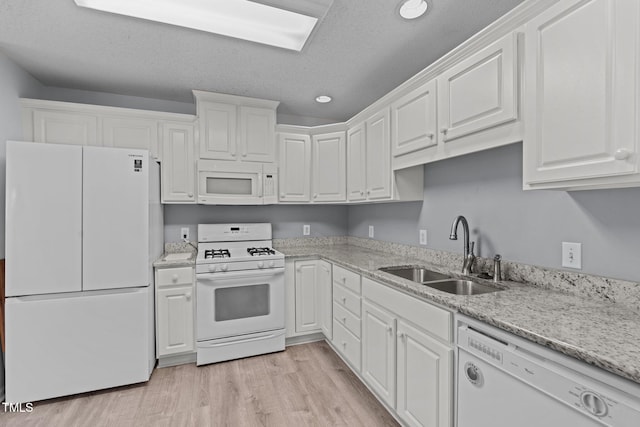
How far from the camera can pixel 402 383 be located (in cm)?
167

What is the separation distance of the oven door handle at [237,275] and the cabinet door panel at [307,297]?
0.25 meters

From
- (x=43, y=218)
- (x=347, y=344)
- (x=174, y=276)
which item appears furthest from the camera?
(x=174, y=276)

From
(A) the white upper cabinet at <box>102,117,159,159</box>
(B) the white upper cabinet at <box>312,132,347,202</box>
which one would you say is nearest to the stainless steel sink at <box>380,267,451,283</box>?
(B) the white upper cabinet at <box>312,132,347,202</box>

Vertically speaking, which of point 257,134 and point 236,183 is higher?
point 257,134

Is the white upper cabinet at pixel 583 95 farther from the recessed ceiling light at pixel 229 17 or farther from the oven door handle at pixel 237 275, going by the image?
the oven door handle at pixel 237 275

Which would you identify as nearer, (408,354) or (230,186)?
(408,354)

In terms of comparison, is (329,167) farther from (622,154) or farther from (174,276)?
(622,154)

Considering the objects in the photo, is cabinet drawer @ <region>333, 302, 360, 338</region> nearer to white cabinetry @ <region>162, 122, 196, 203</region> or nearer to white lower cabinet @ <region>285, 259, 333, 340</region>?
white lower cabinet @ <region>285, 259, 333, 340</region>

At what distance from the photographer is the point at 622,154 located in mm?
951

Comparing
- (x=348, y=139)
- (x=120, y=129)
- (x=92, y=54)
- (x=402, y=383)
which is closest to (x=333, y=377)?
(x=402, y=383)

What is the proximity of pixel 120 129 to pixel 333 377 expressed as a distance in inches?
113

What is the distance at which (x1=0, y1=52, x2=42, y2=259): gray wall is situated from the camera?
210 cm

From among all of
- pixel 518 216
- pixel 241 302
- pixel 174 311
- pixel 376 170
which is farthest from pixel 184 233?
pixel 518 216

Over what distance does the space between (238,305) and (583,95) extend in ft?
8.65
